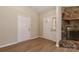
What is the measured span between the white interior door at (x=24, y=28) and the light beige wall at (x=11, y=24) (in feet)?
0.35

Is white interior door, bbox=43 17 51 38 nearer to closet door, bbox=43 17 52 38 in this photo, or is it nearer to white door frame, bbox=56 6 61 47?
closet door, bbox=43 17 52 38

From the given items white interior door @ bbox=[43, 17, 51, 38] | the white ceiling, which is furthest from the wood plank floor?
the white ceiling

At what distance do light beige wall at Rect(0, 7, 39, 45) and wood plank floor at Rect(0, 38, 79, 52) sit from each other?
0.63 ft

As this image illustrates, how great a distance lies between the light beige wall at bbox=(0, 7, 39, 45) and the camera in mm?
3377

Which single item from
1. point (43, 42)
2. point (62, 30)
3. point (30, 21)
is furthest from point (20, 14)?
point (62, 30)

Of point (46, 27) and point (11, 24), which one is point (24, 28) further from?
point (46, 27)

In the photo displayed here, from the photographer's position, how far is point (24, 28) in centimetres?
349

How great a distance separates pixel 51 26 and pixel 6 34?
49.6 inches

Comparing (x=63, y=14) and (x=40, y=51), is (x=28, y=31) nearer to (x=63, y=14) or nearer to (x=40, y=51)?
(x=40, y=51)

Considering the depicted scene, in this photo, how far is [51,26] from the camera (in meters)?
3.38

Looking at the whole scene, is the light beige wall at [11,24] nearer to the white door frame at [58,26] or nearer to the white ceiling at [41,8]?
the white ceiling at [41,8]

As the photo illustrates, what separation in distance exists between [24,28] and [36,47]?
624mm

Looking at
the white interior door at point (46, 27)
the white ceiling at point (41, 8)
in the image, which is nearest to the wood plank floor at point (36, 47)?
the white interior door at point (46, 27)

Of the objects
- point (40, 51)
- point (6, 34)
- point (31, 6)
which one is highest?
point (31, 6)
